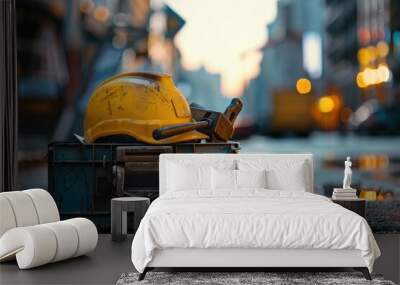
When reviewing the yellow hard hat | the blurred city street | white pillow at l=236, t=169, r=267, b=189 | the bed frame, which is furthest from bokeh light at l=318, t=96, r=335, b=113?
the bed frame

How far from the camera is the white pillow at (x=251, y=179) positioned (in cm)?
637

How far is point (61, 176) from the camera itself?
7.43m

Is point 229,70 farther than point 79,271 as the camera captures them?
Yes

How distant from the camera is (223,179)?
253 inches

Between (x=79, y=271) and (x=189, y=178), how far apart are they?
1607 millimetres

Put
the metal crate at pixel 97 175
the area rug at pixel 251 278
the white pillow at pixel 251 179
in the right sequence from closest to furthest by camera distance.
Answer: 1. the area rug at pixel 251 278
2. the white pillow at pixel 251 179
3. the metal crate at pixel 97 175

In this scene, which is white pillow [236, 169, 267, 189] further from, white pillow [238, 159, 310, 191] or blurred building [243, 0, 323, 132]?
blurred building [243, 0, 323, 132]

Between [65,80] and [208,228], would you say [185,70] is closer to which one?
[65,80]

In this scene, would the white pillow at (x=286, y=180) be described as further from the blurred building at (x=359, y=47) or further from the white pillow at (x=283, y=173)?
the blurred building at (x=359, y=47)

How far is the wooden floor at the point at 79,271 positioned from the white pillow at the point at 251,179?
1203 mm

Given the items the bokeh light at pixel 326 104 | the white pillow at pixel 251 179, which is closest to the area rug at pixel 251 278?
the white pillow at pixel 251 179

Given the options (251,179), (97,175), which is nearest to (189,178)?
(251,179)

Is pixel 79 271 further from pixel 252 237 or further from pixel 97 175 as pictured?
pixel 97 175

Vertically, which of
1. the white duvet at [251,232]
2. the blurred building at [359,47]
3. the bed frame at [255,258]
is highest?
the blurred building at [359,47]
